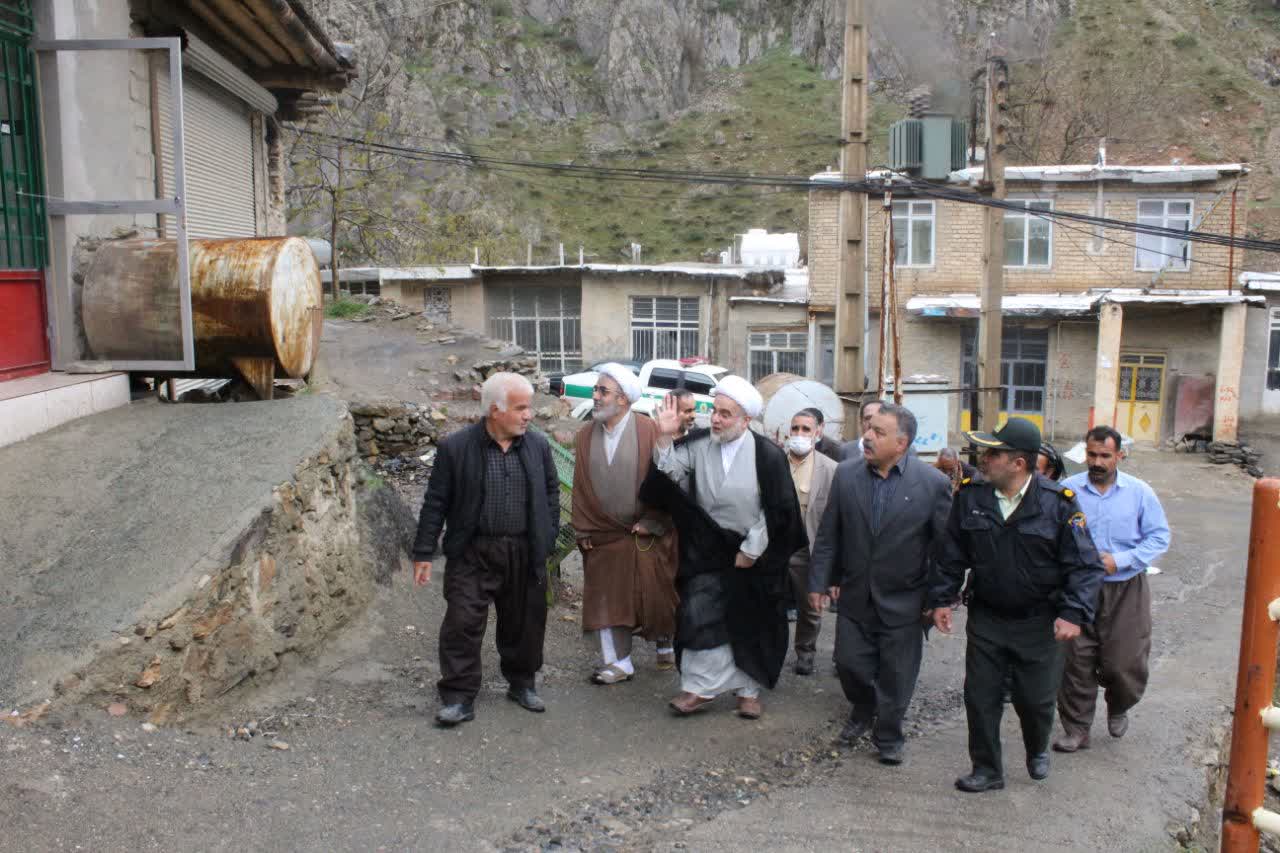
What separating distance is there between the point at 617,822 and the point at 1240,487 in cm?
1779

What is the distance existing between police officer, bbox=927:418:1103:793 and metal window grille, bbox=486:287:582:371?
942 inches

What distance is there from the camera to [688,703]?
546cm

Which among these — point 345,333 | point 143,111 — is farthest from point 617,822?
point 345,333

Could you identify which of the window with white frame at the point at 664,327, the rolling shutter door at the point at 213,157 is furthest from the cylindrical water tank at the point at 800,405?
the window with white frame at the point at 664,327

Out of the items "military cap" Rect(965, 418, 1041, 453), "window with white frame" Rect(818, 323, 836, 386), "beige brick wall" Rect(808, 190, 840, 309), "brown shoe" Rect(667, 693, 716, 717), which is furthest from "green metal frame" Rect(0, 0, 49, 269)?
"window with white frame" Rect(818, 323, 836, 386)

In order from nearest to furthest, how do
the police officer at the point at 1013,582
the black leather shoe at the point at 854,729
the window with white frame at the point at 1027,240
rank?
1. the police officer at the point at 1013,582
2. the black leather shoe at the point at 854,729
3. the window with white frame at the point at 1027,240

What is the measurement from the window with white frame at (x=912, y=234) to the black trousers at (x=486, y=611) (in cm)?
2001

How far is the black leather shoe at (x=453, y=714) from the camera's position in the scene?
496cm

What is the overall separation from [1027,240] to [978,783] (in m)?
21.0

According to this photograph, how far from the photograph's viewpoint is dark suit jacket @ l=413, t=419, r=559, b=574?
16.6ft

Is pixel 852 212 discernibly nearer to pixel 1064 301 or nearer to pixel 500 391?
pixel 500 391

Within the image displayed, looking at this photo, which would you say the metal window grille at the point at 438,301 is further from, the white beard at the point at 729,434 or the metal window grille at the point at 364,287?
the white beard at the point at 729,434

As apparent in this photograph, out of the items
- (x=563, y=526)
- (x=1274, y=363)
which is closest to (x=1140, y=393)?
(x=1274, y=363)

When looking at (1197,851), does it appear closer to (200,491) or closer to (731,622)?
(731,622)
